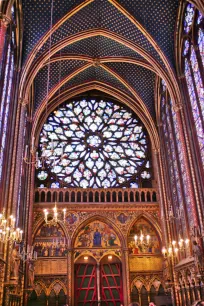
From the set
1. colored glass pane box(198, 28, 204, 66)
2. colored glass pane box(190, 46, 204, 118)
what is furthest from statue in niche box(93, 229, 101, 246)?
colored glass pane box(198, 28, 204, 66)

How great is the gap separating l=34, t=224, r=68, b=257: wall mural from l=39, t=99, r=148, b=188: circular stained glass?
125 inches

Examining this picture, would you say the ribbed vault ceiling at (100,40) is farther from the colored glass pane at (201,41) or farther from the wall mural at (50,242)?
the wall mural at (50,242)

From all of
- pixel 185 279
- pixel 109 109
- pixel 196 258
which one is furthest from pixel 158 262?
pixel 109 109

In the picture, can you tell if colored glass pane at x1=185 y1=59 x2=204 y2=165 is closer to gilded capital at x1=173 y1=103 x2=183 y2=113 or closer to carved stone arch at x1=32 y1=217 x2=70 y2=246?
gilded capital at x1=173 y1=103 x2=183 y2=113

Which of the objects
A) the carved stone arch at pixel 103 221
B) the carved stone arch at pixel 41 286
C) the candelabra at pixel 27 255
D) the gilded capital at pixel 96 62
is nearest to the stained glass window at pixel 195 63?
the gilded capital at pixel 96 62

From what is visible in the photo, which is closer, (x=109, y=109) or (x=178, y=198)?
(x=178, y=198)

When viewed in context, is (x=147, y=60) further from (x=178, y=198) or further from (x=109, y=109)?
(x=178, y=198)

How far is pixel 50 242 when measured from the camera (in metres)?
20.9

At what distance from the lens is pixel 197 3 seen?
45.9 feet

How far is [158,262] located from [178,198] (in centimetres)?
482

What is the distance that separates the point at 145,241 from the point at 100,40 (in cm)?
1305

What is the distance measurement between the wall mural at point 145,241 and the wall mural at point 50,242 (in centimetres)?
423

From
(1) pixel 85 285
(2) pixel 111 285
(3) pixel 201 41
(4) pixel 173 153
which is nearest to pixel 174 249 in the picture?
(2) pixel 111 285

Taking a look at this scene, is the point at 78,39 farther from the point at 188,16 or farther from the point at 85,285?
the point at 85,285
